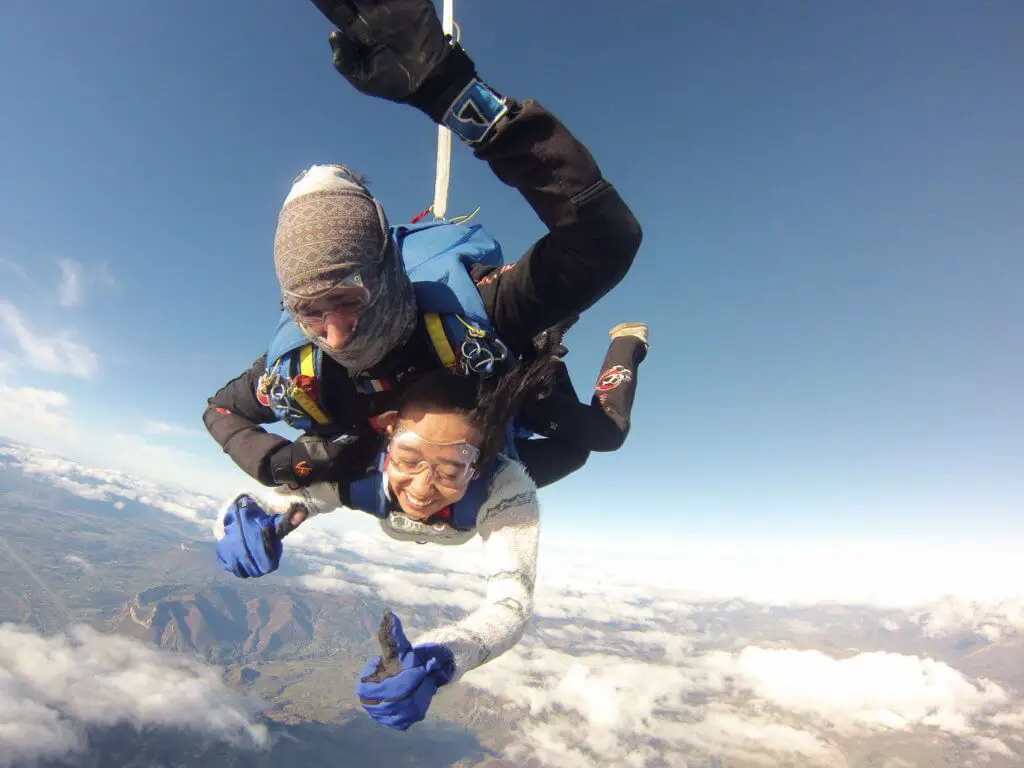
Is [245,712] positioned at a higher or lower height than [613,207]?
lower

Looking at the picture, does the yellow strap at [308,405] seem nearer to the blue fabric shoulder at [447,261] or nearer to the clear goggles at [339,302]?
the clear goggles at [339,302]

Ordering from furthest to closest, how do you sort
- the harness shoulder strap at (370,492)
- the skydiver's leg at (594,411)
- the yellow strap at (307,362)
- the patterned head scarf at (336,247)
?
the skydiver's leg at (594,411) < the harness shoulder strap at (370,492) < the yellow strap at (307,362) < the patterned head scarf at (336,247)

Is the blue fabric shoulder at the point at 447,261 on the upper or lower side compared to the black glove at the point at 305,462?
upper

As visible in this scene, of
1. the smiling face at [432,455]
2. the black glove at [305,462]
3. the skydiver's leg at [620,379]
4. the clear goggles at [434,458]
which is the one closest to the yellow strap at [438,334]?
the smiling face at [432,455]

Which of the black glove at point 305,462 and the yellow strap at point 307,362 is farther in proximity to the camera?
the black glove at point 305,462

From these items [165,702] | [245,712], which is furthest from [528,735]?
Result: [165,702]

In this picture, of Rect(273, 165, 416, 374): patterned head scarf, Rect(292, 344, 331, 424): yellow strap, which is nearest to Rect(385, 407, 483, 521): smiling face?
Rect(292, 344, 331, 424): yellow strap

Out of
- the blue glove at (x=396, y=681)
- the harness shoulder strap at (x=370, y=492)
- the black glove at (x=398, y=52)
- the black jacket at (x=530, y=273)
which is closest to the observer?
the black glove at (x=398, y=52)

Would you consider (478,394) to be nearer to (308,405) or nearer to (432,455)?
(432,455)

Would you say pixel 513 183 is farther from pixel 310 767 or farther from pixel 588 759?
pixel 588 759
